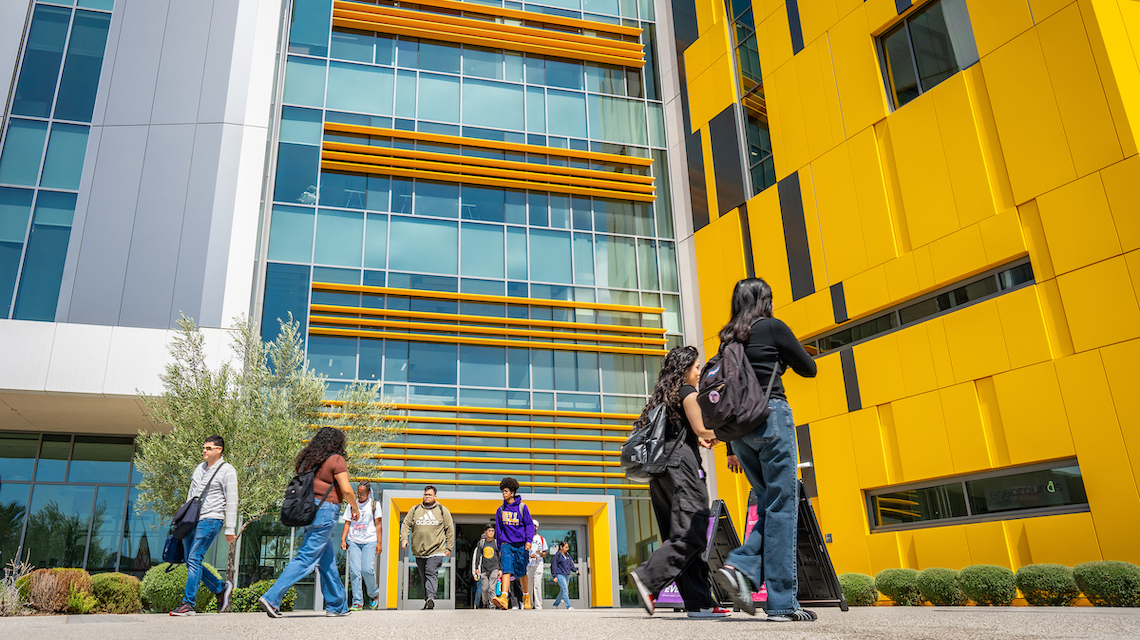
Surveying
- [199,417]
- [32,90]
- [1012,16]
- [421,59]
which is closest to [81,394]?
[199,417]

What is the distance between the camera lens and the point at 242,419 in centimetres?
1380

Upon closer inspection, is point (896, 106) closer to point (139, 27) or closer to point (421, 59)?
point (421, 59)

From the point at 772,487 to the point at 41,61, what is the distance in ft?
71.5

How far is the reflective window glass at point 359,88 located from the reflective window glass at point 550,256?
5440mm

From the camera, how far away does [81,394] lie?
50.2 feet

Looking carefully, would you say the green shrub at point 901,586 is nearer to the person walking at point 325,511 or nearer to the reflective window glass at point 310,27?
the person walking at point 325,511

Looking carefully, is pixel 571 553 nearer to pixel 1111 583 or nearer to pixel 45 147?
pixel 1111 583

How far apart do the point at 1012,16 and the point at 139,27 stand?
64.3 ft

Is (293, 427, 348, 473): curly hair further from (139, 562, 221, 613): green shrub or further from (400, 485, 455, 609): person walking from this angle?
(139, 562, 221, 613): green shrub

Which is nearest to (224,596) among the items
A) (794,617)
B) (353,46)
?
(794,617)

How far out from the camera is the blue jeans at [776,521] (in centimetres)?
417

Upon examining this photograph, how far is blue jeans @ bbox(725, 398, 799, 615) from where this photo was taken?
4172mm

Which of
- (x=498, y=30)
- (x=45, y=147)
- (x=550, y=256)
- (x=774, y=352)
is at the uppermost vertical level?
(x=498, y=30)

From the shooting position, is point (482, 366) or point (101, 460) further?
point (482, 366)
